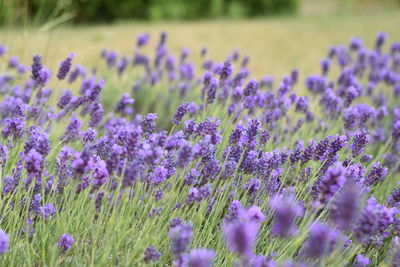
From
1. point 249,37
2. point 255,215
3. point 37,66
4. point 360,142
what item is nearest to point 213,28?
point 249,37

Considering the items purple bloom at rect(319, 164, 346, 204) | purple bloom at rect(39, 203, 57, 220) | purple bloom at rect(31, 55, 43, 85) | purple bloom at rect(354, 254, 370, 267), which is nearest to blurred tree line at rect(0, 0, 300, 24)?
purple bloom at rect(31, 55, 43, 85)

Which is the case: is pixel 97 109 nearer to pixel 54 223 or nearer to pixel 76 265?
pixel 54 223

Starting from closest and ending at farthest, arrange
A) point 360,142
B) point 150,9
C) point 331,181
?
1. point 331,181
2. point 360,142
3. point 150,9

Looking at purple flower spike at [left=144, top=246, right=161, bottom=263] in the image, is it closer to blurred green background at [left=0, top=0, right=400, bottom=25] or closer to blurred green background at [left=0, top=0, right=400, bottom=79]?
blurred green background at [left=0, top=0, right=400, bottom=79]

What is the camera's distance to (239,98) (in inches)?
116

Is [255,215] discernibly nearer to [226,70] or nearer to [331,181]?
[331,181]

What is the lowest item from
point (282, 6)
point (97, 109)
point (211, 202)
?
point (211, 202)

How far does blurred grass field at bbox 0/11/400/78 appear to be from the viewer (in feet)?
24.8

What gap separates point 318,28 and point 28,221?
9290 mm

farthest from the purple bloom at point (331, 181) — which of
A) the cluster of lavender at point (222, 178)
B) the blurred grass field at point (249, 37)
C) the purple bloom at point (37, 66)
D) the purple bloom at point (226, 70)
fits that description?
the blurred grass field at point (249, 37)

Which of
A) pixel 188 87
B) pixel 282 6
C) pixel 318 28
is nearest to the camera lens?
pixel 188 87

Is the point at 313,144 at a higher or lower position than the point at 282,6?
lower

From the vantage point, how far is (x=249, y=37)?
9.33 metres

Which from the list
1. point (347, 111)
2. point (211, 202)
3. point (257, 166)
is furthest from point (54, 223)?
point (347, 111)
